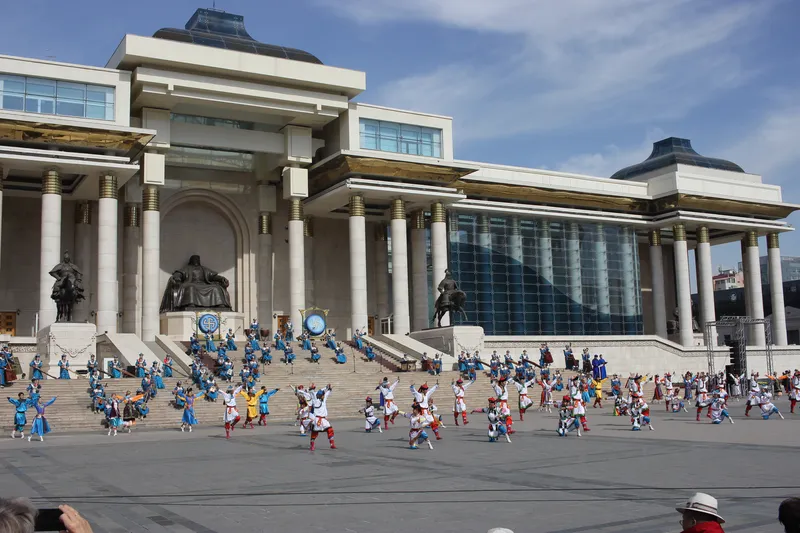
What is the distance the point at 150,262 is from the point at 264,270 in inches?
343

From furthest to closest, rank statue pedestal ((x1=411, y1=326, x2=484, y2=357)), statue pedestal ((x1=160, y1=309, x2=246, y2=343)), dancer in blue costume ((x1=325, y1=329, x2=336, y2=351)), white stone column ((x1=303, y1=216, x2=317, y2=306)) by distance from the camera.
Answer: white stone column ((x1=303, y1=216, x2=317, y2=306))
statue pedestal ((x1=160, y1=309, x2=246, y2=343))
statue pedestal ((x1=411, y1=326, x2=484, y2=357))
dancer in blue costume ((x1=325, y1=329, x2=336, y2=351))

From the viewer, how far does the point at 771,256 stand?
5925 centimetres

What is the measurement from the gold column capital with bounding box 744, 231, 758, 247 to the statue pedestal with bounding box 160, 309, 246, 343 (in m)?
35.4

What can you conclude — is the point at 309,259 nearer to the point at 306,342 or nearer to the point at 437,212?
the point at 437,212

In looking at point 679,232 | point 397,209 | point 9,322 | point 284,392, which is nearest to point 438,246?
point 397,209

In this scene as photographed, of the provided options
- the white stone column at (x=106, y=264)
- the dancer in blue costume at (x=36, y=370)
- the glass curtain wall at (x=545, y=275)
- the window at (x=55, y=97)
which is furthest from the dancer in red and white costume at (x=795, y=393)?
the window at (x=55, y=97)

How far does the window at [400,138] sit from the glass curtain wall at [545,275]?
5846mm

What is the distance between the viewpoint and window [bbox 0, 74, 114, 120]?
124ft

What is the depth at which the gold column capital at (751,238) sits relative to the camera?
59.6 metres

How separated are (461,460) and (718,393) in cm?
1183

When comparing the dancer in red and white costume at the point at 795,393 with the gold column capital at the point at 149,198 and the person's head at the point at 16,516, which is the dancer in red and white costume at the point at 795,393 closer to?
the gold column capital at the point at 149,198

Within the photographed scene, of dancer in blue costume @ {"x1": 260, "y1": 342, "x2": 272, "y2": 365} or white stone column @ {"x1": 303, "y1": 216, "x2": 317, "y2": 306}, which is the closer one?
dancer in blue costume @ {"x1": 260, "y1": 342, "x2": 272, "y2": 365}

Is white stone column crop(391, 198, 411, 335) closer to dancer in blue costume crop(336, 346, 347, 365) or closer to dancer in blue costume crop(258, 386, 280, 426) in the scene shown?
dancer in blue costume crop(336, 346, 347, 365)

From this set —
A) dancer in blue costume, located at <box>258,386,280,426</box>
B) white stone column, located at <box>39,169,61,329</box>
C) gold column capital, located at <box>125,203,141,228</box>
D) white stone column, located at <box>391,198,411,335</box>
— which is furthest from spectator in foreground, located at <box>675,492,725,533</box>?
gold column capital, located at <box>125,203,141,228</box>
